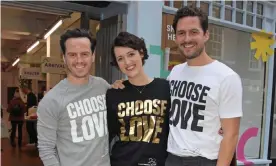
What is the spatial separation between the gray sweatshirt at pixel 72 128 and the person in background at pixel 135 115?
0.10m

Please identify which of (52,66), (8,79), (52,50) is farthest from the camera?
(8,79)

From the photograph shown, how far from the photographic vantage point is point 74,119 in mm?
2156

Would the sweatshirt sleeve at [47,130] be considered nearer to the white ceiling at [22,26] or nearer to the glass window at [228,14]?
the glass window at [228,14]

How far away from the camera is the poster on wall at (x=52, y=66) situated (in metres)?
8.81

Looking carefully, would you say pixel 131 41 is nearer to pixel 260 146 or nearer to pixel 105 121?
pixel 105 121

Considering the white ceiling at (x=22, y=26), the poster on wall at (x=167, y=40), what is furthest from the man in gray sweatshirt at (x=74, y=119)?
the white ceiling at (x=22, y=26)

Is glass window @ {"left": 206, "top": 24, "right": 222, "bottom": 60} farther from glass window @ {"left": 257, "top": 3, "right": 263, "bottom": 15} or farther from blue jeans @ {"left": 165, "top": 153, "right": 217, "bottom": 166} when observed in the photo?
blue jeans @ {"left": 165, "top": 153, "right": 217, "bottom": 166}

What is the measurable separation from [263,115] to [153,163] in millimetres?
4177

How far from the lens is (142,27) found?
425cm

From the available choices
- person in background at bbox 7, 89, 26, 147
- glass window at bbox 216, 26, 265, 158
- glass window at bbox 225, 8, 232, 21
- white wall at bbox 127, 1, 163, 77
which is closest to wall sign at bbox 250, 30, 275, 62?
glass window at bbox 216, 26, 265, 158

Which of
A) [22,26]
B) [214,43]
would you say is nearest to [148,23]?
[214,43]

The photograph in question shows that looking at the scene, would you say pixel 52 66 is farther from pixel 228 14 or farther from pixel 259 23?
pixel 259 23

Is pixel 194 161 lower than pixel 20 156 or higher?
higher

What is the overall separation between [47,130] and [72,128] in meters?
0.17
